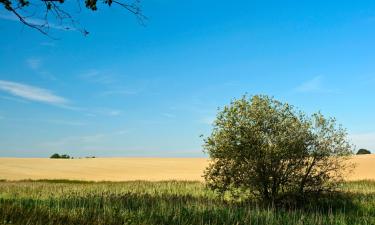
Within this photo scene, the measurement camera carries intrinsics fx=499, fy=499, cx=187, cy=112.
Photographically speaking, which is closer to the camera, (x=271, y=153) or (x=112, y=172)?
(x=271, y=153)

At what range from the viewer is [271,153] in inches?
744

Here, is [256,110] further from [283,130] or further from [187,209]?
[187,209]

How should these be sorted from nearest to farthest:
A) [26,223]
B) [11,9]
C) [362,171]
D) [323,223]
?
1. [26,223]
2. [323,223]
3. [11,9]
4. [362,171]

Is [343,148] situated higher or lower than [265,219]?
higher

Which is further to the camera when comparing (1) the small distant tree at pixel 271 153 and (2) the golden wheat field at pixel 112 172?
(2) the golden wheat field at pixel 112 172

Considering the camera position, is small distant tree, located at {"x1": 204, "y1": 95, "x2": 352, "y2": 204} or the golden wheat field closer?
small distant tree, located at {"x1": 204, "y1": 95, "x2": 352, "y2": 204}

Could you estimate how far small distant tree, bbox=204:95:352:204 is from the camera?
1903cm

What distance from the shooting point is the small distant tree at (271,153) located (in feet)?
62.4

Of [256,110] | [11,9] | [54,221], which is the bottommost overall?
[54,221]

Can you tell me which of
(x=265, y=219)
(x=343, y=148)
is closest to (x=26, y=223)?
(x=265, y=219)

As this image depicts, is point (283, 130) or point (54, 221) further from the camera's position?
point (283, 130)

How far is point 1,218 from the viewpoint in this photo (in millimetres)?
10977

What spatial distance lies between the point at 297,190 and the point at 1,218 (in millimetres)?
11801

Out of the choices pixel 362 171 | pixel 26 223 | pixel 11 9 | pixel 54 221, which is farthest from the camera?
pixel 362 171
